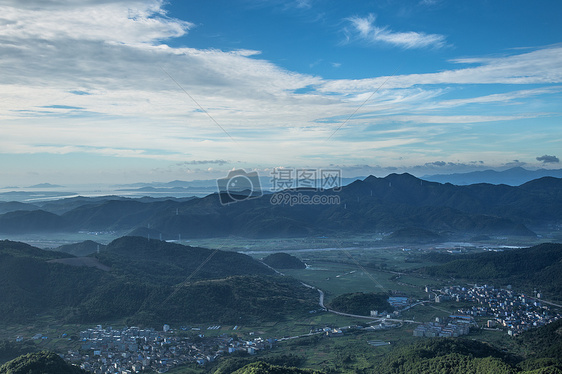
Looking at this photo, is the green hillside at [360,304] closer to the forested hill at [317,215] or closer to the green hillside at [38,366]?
the green hillside at [38,366]

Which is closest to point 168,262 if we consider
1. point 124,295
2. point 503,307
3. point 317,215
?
point 124,295

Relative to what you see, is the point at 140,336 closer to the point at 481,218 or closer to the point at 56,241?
the point at 56,241

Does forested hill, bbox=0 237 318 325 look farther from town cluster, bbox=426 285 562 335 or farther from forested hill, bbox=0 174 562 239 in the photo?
forested hill, bbox=0 174 562 239

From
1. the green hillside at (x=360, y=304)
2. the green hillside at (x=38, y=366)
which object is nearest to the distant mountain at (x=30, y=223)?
the green hillside at (x=360, y=304)

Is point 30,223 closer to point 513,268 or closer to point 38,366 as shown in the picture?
point 38,366

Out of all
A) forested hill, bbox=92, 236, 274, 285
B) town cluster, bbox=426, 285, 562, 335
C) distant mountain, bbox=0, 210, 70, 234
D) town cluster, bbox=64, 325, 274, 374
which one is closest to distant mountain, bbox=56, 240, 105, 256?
forested hill, bbox=92, 236, 274, 285
